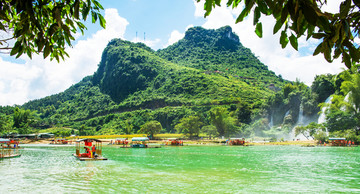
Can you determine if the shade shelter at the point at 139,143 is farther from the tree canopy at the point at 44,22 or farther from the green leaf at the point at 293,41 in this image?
the green leaf at the point at 293,41

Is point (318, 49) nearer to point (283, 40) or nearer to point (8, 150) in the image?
point (283, 40)

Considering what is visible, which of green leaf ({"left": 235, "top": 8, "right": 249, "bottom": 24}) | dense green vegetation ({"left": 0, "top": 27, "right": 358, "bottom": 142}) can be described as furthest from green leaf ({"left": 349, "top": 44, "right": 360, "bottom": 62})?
dense green vegetation ({"left": 0, "top": 27, "right": 358, "bottom": 142})

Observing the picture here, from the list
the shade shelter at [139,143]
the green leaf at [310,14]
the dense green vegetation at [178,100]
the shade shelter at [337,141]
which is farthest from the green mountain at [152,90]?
the green leaf at [310,14]

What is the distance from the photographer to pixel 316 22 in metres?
2.09

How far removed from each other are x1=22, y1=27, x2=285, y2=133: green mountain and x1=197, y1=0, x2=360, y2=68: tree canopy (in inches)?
3271

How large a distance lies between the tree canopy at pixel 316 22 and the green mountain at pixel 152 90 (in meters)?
83.1

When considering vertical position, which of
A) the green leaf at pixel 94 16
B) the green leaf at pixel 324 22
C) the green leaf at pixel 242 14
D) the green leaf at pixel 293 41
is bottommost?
the green leaf at pixel 293 41

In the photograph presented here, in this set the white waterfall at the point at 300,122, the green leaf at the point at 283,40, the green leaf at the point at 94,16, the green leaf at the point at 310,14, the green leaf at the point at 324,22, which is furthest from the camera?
the white waterfall at the point at 300,122

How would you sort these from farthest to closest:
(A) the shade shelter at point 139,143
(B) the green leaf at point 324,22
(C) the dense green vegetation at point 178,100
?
(C) the dense green vegetation at point 178,100
(A) the shade shelter at point 139,143
(B) the green leaf at point 324,22

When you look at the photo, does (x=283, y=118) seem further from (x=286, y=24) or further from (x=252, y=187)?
(x=286, y=24)

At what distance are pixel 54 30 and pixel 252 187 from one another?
13050mm

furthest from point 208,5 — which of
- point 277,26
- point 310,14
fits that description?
point 310,14

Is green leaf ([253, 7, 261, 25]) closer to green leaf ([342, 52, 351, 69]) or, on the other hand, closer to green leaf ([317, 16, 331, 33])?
green leaf ([317, 16, 331, 33])

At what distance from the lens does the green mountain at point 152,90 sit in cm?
10788
